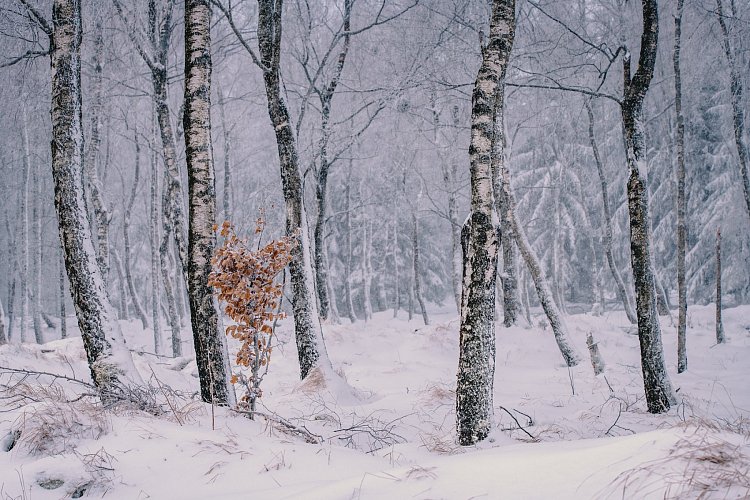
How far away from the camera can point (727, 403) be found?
6.52m

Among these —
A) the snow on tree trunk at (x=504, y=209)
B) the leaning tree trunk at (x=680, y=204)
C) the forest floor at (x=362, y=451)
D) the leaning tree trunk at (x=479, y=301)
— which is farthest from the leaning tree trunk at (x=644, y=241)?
the leaning tree trunk at (x=680, y=204)

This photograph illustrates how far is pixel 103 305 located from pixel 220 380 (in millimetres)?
1348

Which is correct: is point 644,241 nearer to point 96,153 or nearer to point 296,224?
point 296,224

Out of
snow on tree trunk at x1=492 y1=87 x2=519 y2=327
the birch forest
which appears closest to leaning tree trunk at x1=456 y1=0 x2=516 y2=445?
the birch forest

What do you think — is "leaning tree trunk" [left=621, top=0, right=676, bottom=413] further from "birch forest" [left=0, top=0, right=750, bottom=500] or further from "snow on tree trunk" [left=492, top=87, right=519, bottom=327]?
"snow on tree trunk" [left=492, top=87, right=519, bottom=327]

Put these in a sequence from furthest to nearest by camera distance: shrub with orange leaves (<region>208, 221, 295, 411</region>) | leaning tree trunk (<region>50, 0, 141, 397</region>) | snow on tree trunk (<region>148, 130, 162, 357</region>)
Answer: snow on tree trunk (<region>148, 130, 162, 357</region>) < shrub with orange leaves (<region>208, 221, 295, 411</region>) < leaning tree trunk (<region>50, 0, 141, 397</region>)

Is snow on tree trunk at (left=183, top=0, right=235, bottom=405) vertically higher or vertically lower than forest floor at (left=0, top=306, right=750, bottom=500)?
higher

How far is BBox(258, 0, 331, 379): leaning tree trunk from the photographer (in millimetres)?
6906

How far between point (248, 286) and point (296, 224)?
2429 mm

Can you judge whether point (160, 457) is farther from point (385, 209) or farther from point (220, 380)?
point (385, 209)

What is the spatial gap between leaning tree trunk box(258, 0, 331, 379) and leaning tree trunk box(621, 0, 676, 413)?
4.09m

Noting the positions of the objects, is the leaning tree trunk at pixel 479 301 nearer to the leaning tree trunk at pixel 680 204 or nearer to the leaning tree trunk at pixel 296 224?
the leaning tree trunk at pixel 296 224

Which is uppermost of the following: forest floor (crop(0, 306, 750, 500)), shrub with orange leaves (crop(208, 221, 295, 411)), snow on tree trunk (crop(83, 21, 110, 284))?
snow on tree trunk (crop(83, 21, 110, 284))

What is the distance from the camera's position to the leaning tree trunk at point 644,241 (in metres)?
5.54
